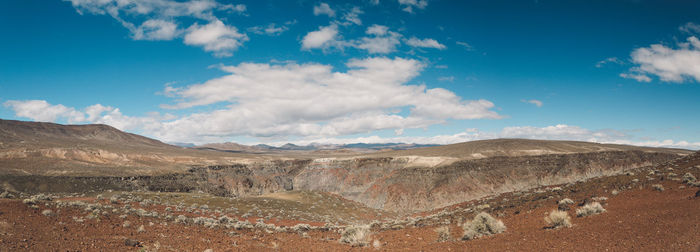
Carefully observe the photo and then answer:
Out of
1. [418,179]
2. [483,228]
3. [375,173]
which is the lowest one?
[418,179]

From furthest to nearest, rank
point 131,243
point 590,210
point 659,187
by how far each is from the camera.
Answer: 1. point 659,187
2. point 590,210
3. point 131,243

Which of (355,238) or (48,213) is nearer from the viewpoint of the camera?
(48,213)

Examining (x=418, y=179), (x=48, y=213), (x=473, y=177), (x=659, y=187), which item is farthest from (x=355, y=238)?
(x=473, y=177)

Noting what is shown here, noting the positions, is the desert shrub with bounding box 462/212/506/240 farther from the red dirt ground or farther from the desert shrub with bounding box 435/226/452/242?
the desert shrub with bounding box 435/226/452/242

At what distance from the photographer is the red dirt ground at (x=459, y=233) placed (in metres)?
8.50

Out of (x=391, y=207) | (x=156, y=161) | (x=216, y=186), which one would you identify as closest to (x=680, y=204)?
(x=391, y=207)

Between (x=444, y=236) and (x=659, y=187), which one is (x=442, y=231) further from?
(x=659, y=187)

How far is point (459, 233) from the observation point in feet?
46.6

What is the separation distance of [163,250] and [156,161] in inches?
2910

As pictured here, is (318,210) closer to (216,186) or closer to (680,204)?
(216,186)

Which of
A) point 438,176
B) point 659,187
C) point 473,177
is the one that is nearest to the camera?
point 659,187

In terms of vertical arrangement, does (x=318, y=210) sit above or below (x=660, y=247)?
below

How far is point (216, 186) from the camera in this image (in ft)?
185

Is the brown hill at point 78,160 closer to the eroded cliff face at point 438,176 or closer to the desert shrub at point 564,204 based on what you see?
the eroded cliff face at point 438,176
